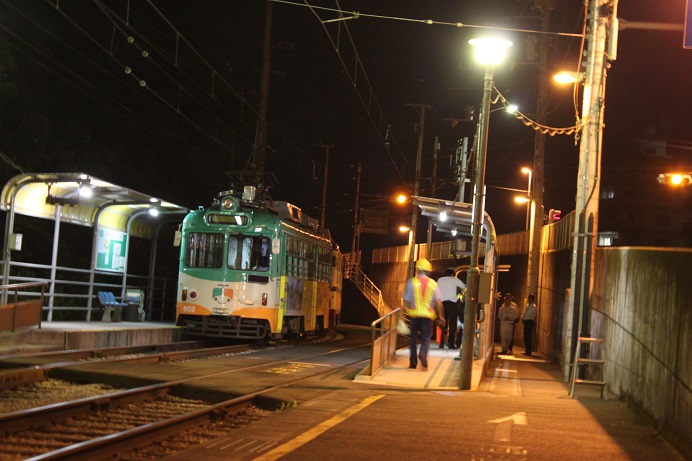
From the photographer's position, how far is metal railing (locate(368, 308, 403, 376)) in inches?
599

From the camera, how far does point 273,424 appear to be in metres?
9.79

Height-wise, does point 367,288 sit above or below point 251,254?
below

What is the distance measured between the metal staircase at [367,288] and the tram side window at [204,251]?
1110 inches

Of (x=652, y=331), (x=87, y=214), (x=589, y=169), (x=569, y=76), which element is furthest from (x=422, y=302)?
(x=87, y=214)

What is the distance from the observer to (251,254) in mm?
22750

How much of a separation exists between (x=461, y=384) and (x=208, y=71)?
28.5 meters

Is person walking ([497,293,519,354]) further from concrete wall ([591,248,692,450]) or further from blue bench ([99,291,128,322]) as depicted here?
blue bench ([99,291,128,322])

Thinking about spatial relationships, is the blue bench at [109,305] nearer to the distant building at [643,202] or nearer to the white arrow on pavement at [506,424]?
the white arrow on pavement at [506,424]

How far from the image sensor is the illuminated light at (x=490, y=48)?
46.3 feet

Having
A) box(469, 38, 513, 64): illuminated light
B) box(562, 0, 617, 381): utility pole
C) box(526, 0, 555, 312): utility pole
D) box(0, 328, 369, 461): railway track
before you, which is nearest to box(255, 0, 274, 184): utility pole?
box(526, 0, 555, 312): utility pole

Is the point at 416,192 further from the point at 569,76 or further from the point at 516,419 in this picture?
the point at 516,419

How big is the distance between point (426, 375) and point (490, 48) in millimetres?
5784

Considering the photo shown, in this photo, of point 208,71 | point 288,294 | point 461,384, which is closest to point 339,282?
point 288,294

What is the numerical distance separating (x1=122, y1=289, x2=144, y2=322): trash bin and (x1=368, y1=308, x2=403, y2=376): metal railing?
10.1m
